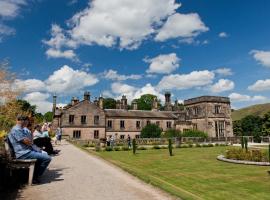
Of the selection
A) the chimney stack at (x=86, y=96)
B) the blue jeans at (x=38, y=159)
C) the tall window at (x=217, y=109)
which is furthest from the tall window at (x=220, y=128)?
the blue jeans at (x=38, y=159)

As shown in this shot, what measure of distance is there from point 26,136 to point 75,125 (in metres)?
45.3

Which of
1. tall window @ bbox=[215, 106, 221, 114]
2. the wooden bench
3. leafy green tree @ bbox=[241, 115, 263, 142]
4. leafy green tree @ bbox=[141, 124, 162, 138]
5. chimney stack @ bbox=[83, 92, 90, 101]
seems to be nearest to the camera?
the wooden bench

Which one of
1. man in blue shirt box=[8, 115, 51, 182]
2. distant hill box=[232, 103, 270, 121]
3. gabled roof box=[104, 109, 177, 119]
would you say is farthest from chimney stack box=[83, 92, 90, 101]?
distant hill box=[232, 103, 270, 121]

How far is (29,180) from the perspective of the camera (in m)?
7.86

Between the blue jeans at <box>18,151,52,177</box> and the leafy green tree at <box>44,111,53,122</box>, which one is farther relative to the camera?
the leafy green tree at <box>44,111,53,122</box>

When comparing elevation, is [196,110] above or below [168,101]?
below

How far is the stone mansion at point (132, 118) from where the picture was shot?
52.8 metres

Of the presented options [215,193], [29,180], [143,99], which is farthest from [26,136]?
[143,99]

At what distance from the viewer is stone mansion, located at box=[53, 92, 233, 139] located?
52812 millimetres

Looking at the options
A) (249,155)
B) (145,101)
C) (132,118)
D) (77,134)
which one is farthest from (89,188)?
(145,101)

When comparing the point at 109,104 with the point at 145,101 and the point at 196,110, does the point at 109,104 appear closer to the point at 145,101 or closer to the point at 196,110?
the point at 145,101

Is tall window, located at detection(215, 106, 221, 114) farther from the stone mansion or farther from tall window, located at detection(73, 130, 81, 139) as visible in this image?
tall window, located at detection(73, 130, 81, 139)

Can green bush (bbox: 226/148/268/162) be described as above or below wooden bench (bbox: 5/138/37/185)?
below

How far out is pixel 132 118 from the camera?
188 ft
